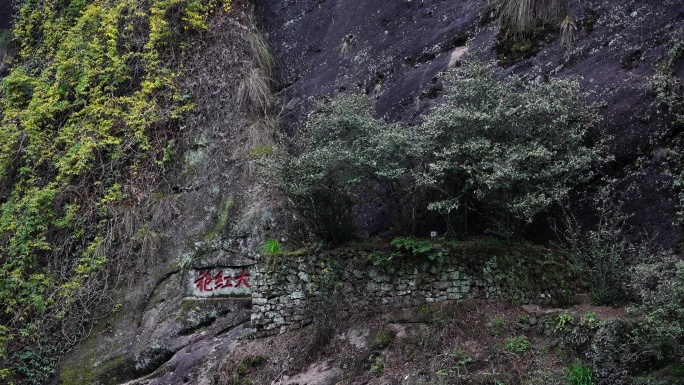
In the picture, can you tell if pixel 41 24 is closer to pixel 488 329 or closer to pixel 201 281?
pixel 201 281

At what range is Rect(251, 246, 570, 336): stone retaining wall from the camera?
6.96m

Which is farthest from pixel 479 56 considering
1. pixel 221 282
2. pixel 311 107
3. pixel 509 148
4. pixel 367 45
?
pixel 221 282

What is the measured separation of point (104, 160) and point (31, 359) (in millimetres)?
3084

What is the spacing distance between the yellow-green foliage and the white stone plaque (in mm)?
1539

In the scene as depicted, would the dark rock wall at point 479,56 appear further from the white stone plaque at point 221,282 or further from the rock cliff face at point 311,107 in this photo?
the white stone plaque at point 221,282

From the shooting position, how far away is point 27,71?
39.3ft

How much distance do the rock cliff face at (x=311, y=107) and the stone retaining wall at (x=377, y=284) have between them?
0.84 meters

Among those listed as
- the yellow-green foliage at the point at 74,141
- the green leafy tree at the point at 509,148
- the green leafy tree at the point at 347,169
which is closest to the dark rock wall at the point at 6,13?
the yellow-green foliage at the point at 74,141

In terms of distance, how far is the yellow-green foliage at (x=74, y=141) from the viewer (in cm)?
934

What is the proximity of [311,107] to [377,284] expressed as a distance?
12.9 ft

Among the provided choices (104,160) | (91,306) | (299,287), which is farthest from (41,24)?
(299,287)

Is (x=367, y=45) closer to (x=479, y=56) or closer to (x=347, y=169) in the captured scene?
(x=479, y=56)

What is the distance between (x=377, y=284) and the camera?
23.9 feet

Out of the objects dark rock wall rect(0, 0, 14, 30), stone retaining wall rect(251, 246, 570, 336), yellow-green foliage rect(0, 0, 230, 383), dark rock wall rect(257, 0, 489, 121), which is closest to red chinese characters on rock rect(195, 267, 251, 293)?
stone retaining wall rect(251, 246, 570, 336)
